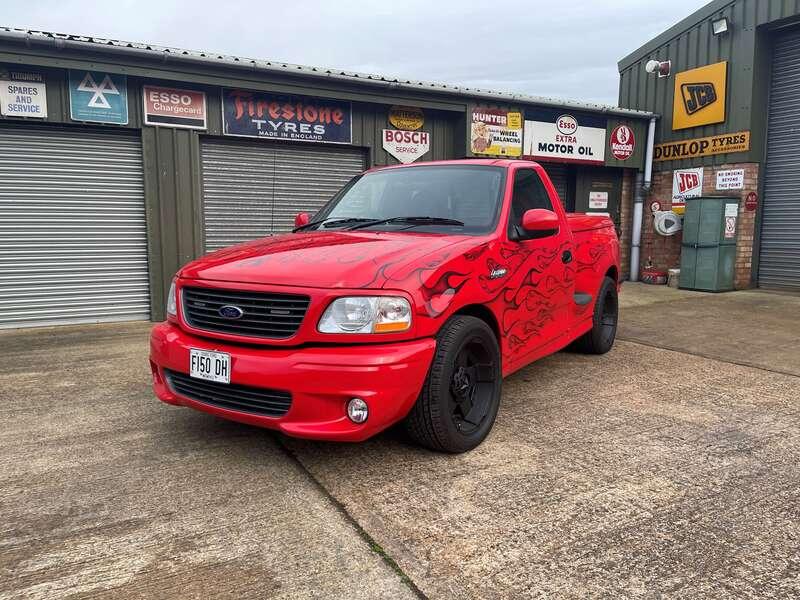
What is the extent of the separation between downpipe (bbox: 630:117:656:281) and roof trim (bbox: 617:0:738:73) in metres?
1.59

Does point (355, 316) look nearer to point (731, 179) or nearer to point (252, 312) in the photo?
point (252, 312)

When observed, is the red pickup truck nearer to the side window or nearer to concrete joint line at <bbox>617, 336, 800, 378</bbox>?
the side window

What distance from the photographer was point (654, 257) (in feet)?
41.1

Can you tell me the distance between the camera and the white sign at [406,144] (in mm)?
9586

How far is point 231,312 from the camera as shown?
118 inches

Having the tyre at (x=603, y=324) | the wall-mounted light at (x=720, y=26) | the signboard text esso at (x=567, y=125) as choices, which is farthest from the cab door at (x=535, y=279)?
the wall-mounted light at (x=720, y=26)

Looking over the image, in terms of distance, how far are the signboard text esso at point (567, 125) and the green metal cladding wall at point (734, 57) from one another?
230 cm

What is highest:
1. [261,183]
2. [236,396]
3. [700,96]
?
[700,96]

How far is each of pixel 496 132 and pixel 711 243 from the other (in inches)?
170

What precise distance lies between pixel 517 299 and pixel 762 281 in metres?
9.64

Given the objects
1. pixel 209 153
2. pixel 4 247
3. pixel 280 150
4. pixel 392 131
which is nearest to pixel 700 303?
pixel 392 131

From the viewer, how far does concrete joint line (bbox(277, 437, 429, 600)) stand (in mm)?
2168

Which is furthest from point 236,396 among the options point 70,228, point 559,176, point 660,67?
point 660,67

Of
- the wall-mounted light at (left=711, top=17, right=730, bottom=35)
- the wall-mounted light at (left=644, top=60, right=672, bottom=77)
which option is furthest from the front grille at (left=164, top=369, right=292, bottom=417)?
the wall-mounted light at (left=644, top=60, right=672, bottom=77)
